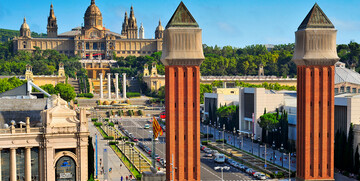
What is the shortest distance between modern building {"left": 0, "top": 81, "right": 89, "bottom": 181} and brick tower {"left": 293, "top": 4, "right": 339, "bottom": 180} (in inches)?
930

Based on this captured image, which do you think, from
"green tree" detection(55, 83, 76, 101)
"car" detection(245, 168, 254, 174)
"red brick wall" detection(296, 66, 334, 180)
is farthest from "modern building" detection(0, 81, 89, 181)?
"green tree" detection(55, 83, 76, 101)

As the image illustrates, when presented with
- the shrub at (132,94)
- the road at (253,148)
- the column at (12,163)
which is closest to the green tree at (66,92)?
the shrub at (132,94)

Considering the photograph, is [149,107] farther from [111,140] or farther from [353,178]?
[353,178]

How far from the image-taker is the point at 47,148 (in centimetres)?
5884

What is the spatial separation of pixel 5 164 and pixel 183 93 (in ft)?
59.9

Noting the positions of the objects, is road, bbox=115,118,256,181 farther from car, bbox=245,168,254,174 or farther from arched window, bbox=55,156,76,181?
arched window, bbox=55,156,76,181

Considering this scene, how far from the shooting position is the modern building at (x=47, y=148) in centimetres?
5859

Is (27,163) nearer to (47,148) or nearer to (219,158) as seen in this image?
(47,148)

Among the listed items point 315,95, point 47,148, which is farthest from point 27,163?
point 315,95

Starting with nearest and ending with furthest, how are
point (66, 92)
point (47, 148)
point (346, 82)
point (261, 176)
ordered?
1. point (47, 148)
2. point (261, 176)
3. point (346, 82)
4. point (66, 92)

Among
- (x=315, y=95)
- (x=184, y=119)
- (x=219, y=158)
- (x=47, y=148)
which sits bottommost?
(x=219, y=158)

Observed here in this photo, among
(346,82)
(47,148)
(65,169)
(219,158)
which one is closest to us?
(47,148)

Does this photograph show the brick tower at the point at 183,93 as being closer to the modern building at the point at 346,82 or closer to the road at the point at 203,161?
the road at the point at 203,161

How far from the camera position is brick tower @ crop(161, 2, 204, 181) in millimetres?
63656
